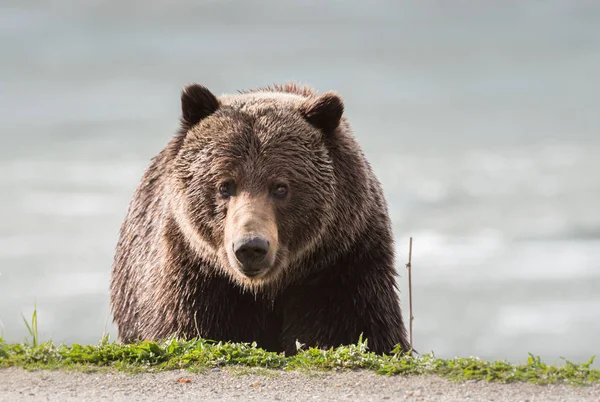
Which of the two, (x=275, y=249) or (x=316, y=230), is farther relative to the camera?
(x=316, y=230)

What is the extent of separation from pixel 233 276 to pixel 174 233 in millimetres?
817

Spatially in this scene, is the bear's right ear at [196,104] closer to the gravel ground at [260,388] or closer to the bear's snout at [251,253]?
the bear's snout at [251,253]

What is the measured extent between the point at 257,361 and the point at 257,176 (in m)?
1.52

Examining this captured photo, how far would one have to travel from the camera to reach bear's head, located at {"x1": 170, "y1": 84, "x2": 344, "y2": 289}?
275 inches

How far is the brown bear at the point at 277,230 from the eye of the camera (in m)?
7.09

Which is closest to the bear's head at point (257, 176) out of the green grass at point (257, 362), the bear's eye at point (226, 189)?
the bear's eye at point (226, 189)

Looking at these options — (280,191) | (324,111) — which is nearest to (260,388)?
(280,191)

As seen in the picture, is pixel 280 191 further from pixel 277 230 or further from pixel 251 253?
pixel 251 253

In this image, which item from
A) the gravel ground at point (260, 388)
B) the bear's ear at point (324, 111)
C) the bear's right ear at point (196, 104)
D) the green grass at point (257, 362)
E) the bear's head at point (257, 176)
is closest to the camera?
the gravel ground at point (260, 388)

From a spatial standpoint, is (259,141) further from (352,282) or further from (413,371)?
(413,371)

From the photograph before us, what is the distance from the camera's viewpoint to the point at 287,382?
5.93m

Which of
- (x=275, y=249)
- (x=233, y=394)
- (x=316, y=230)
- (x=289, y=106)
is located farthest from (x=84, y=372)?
(x=289, y=106)

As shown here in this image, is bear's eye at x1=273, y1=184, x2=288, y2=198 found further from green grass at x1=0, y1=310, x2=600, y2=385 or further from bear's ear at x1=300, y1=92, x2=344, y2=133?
green grass at x1=0, y1=310, x2=600, y2=385

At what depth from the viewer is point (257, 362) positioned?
6.34 m
